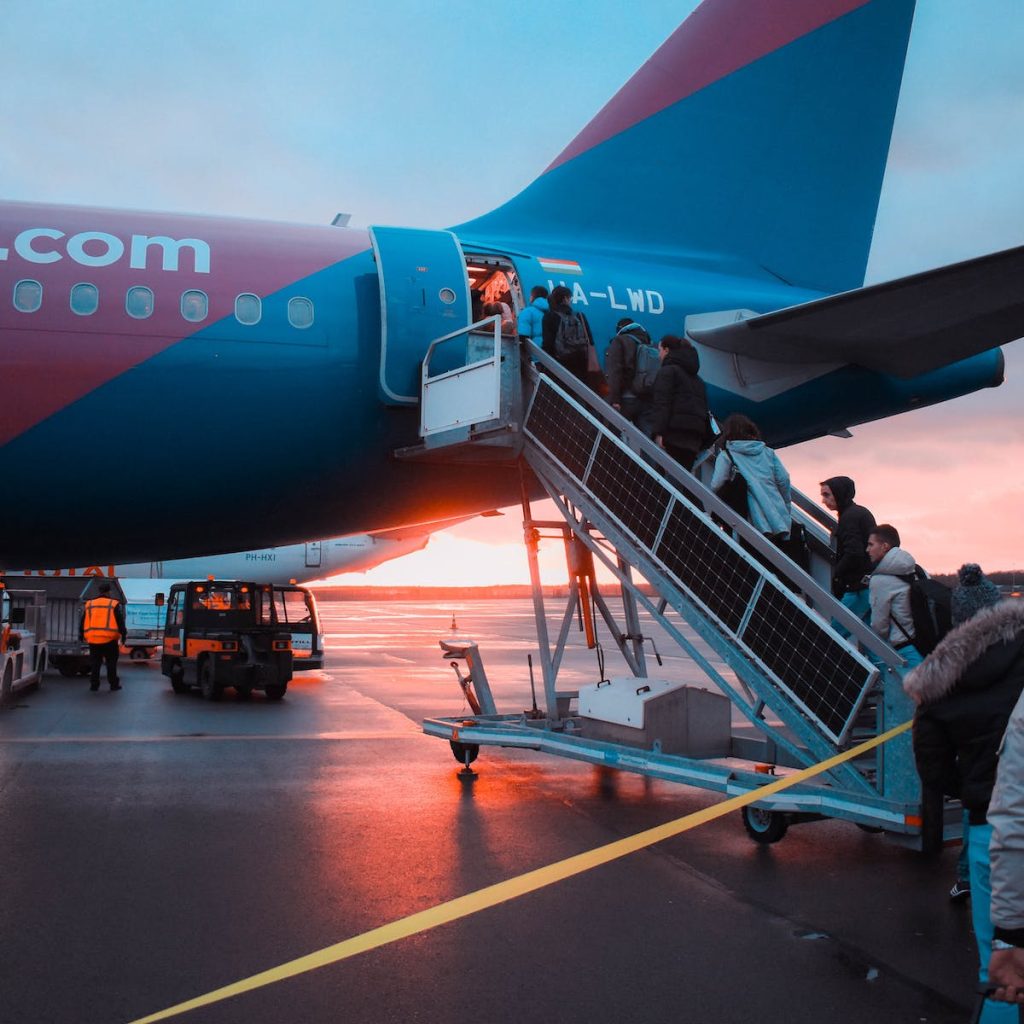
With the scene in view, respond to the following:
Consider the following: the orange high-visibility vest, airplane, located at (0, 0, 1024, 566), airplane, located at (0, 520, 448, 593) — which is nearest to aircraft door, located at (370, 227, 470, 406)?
airplane, located at (0, 0, 1024, 566)

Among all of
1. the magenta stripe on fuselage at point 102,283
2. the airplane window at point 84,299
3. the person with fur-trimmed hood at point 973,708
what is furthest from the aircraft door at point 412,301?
the person with fur-trimmed hood at point 973,708

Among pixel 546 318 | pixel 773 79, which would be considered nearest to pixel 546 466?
pixel 546 318

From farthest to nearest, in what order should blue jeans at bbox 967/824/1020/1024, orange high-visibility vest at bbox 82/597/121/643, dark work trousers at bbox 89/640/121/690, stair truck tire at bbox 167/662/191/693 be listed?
stair truck tire at bbox 167/662/191/693 < dark work trousers at bbox 89/640/121/690 < orange high-visibility vest at bbox 82/597/121/643 < blue jeans at bbox 967/824/1020/1024

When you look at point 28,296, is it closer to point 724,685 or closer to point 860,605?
point 724,685

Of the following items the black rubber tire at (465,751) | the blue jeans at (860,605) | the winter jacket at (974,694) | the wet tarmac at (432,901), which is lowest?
the wet tarmac at (432,901)

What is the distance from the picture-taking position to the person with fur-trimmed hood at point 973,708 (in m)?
3.72

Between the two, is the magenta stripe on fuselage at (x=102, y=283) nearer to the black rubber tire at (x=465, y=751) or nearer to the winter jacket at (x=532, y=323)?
the winter jacket at (x=532, y=323)

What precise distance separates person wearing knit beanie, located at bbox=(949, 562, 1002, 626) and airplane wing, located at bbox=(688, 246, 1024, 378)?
8.49 feet

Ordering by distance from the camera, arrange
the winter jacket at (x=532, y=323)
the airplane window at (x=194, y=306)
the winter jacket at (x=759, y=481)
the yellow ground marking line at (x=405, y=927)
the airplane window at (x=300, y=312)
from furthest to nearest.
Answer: the winter jacket at (x=532, y=323), the airplane window at (x=300, y=312), the airplane window at (x=194, y=306), the winter jacket at (x=759, y=481), the yellow ground marking line at (x=405, y=927)

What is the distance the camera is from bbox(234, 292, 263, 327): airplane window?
9.41 m

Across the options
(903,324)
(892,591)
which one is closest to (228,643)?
(903,324)

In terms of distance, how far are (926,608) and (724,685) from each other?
1.60 metres

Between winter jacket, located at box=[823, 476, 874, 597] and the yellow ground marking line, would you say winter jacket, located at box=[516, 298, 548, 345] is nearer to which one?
winter jacket, located at box=[823, 476, 874, 597]

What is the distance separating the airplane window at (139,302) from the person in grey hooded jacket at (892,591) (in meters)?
6.25
